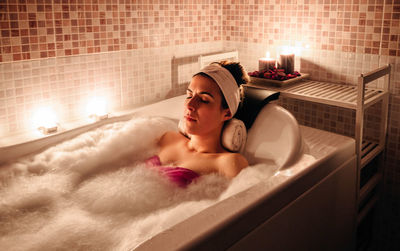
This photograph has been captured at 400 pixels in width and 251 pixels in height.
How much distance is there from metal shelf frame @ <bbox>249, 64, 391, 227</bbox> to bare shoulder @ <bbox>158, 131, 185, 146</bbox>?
68 centimetres

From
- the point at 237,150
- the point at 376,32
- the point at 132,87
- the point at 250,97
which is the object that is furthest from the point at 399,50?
the point at 132,87

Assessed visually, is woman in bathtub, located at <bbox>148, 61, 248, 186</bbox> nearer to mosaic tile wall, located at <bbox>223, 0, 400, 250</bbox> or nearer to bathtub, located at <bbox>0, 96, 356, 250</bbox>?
bathtub, located at <bbox>0, 96, 356, 250</bbox>

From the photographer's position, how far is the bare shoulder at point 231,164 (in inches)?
62.3

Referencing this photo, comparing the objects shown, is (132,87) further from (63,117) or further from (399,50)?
(399,50)

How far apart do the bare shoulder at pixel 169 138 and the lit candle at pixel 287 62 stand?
2.85ft

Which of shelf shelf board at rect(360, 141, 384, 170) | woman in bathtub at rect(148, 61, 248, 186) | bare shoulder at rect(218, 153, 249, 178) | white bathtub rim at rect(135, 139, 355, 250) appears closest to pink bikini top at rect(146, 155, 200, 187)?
woman in bathtub at rect(148, 61, 248, 186)

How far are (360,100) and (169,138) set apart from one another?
913mm

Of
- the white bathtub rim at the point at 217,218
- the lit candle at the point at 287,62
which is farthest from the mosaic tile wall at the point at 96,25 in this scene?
the white bathtub rim at the point at 217,218

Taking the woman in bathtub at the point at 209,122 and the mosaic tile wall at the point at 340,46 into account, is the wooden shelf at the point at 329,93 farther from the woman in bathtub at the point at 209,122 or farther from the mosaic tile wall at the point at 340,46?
the woman in bathtub at the point at 209,122

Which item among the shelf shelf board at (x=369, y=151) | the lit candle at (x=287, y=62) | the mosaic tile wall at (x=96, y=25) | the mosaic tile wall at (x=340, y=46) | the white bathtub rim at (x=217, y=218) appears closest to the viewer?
the white bathtub rim at (x=217, y=218)

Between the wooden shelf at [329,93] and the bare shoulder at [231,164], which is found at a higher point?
the wooden shelf at [329,93]

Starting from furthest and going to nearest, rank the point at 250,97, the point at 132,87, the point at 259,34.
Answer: the point at 259,34, the point at 132,87, the point at 250,97

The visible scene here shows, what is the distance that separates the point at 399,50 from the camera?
203 centimetres

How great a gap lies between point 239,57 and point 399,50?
1091 mm
